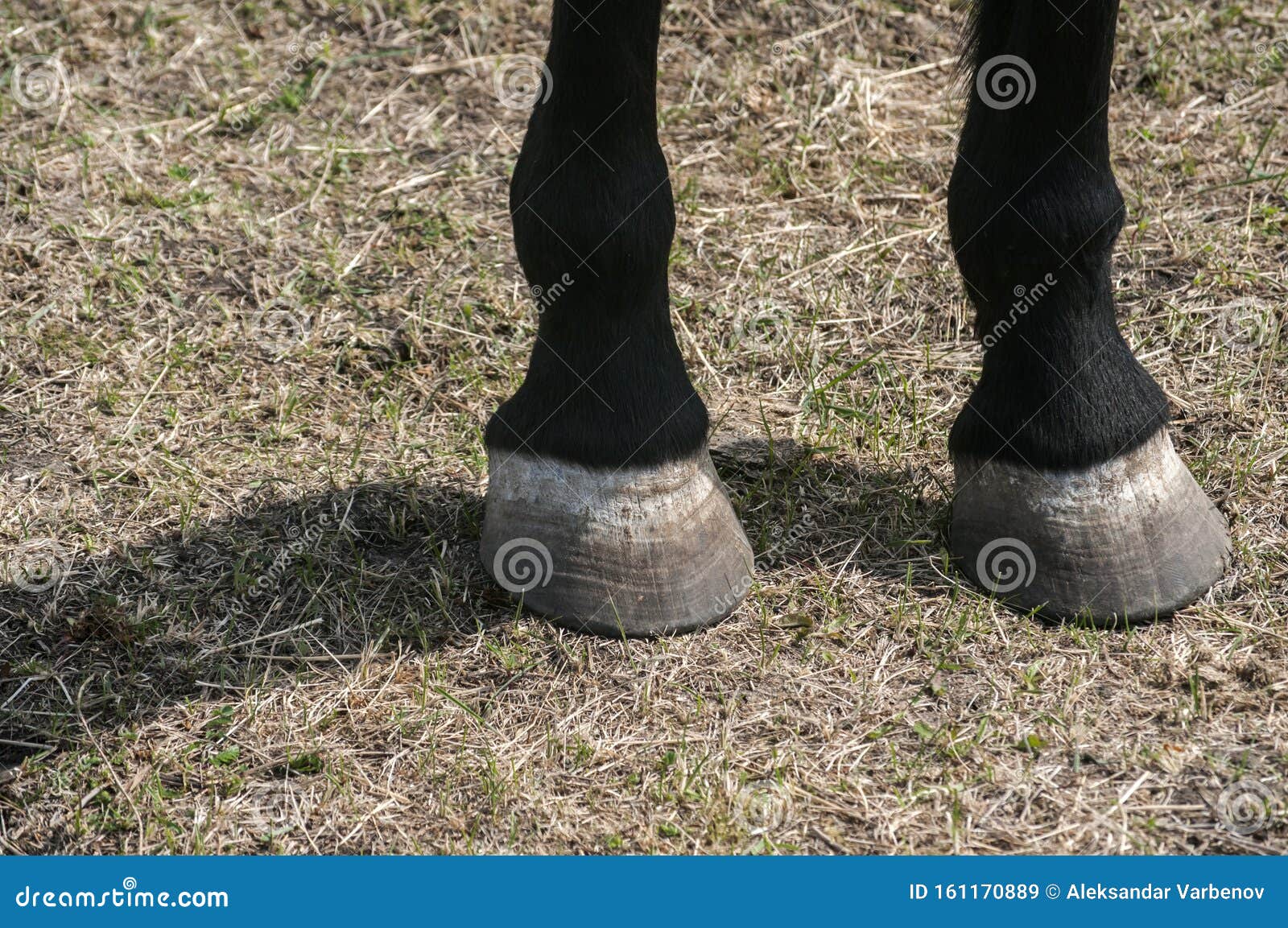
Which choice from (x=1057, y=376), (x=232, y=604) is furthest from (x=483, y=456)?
(x=1057, y=376)

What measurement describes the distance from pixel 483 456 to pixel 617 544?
0.58 m

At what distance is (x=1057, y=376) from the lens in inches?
81.9

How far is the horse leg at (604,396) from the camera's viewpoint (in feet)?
6.22

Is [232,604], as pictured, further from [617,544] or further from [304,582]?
[617,544]

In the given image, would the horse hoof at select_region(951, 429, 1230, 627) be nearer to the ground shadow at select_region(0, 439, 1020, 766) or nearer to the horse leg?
the ground shadow at select_region(0, 439, 1020, 766)

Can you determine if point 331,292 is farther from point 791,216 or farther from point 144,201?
point 791,216

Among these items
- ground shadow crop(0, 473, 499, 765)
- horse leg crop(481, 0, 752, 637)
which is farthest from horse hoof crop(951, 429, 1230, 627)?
ground shadow crop(0, 473, 499, 765)

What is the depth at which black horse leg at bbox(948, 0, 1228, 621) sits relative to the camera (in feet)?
6.55

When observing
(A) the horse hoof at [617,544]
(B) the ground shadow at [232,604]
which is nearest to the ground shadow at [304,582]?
(B) the ground shadow at [232,604]

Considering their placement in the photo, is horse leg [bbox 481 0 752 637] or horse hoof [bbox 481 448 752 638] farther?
horse hoof [bbox 481 448 752 638]

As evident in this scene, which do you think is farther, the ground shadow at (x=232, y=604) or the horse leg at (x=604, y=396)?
the ground shadow at (x=232, y=604)

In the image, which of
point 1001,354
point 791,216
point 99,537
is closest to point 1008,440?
point 1001,354

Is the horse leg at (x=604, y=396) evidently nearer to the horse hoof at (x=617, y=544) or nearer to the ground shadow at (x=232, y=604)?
the horse hoof at (x=617, y=544)

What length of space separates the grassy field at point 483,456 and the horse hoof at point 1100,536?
0.05 metres
